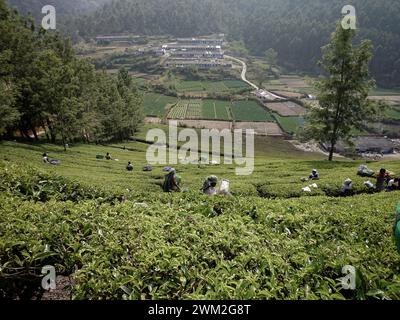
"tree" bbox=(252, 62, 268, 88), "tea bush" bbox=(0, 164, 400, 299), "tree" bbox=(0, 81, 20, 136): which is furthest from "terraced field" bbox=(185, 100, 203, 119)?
"tea bush" bbox=(0, 164, 400, 299)

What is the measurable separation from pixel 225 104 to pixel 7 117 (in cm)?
7732

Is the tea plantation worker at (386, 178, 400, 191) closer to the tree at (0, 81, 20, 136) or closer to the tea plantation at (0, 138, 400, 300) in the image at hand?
the tea plantation at (0, 138, 400, 300)

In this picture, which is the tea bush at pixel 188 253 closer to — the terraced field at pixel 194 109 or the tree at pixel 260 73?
the terraced field at pixel 194 109

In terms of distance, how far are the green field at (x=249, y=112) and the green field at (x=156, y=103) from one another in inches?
763

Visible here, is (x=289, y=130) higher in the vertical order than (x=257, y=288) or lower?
lower

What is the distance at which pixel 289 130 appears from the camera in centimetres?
8175

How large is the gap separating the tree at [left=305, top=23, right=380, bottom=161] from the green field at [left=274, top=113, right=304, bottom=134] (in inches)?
2009

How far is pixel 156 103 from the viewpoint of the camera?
100688 millimetres

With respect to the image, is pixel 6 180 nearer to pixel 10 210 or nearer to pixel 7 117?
pixel 10 210

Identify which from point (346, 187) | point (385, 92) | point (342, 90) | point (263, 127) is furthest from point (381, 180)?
point (385, 92)

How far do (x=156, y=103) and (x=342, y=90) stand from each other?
7667 centimetres

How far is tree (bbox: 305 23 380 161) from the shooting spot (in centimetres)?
2792

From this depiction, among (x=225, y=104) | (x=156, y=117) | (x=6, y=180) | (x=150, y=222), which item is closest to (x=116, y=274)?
(x=150, y=222)

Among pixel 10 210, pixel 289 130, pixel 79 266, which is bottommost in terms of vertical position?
pixel 289 130
